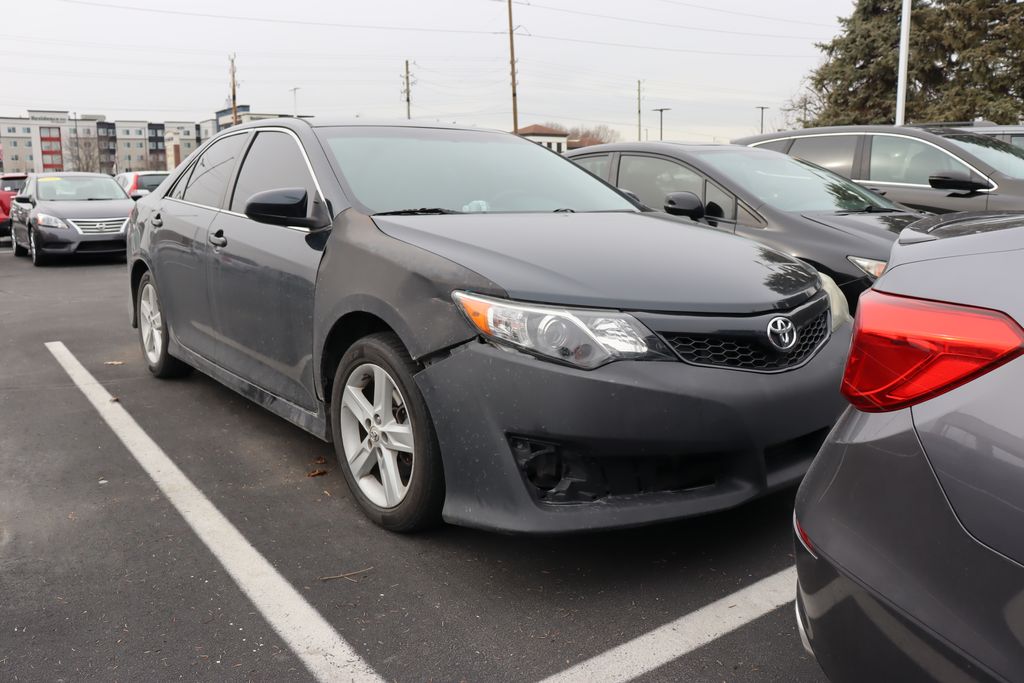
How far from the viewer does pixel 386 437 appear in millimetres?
3176

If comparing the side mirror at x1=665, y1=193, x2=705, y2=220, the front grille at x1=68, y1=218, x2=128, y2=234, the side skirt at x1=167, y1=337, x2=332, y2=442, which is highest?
the side mirror at x1=665, y1=193, x2=705, y2=220

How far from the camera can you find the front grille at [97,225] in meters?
13.5

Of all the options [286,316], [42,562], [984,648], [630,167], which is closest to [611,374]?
[984,648]

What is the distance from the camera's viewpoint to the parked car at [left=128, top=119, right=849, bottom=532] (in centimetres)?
263

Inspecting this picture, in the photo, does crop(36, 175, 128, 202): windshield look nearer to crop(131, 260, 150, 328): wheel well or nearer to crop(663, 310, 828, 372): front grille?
crop(131, 260, 150, 328): wheel well

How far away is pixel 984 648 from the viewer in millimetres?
1345

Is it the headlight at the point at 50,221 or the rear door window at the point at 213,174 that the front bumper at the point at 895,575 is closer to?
the rear door window at the point at 213,174

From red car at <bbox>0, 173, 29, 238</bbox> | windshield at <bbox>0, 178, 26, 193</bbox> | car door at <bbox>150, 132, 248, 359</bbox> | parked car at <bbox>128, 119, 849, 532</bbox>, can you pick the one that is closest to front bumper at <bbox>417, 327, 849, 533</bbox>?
parked car at <bbox>128, 119, 849, 532</bbox>

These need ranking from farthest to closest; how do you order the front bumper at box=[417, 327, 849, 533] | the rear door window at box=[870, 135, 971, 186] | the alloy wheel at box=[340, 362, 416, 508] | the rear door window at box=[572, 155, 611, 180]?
the rear door window at box=[870, 135, 971, 186] < the rear door window at box=[572, 155, 611, 180] < the alloy wheel at box=[340, 362, 416, 508] < the front bumper at box=[417, 327, 849, 533]

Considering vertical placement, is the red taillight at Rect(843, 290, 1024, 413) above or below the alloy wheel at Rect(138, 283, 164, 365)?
above

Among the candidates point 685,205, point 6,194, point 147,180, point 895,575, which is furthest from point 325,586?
point 147,180

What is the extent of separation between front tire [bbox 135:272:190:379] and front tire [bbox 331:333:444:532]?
2.37 meters

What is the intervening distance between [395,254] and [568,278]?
2.19 feet

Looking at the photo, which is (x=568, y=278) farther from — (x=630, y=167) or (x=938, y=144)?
(x=938, y=144)
